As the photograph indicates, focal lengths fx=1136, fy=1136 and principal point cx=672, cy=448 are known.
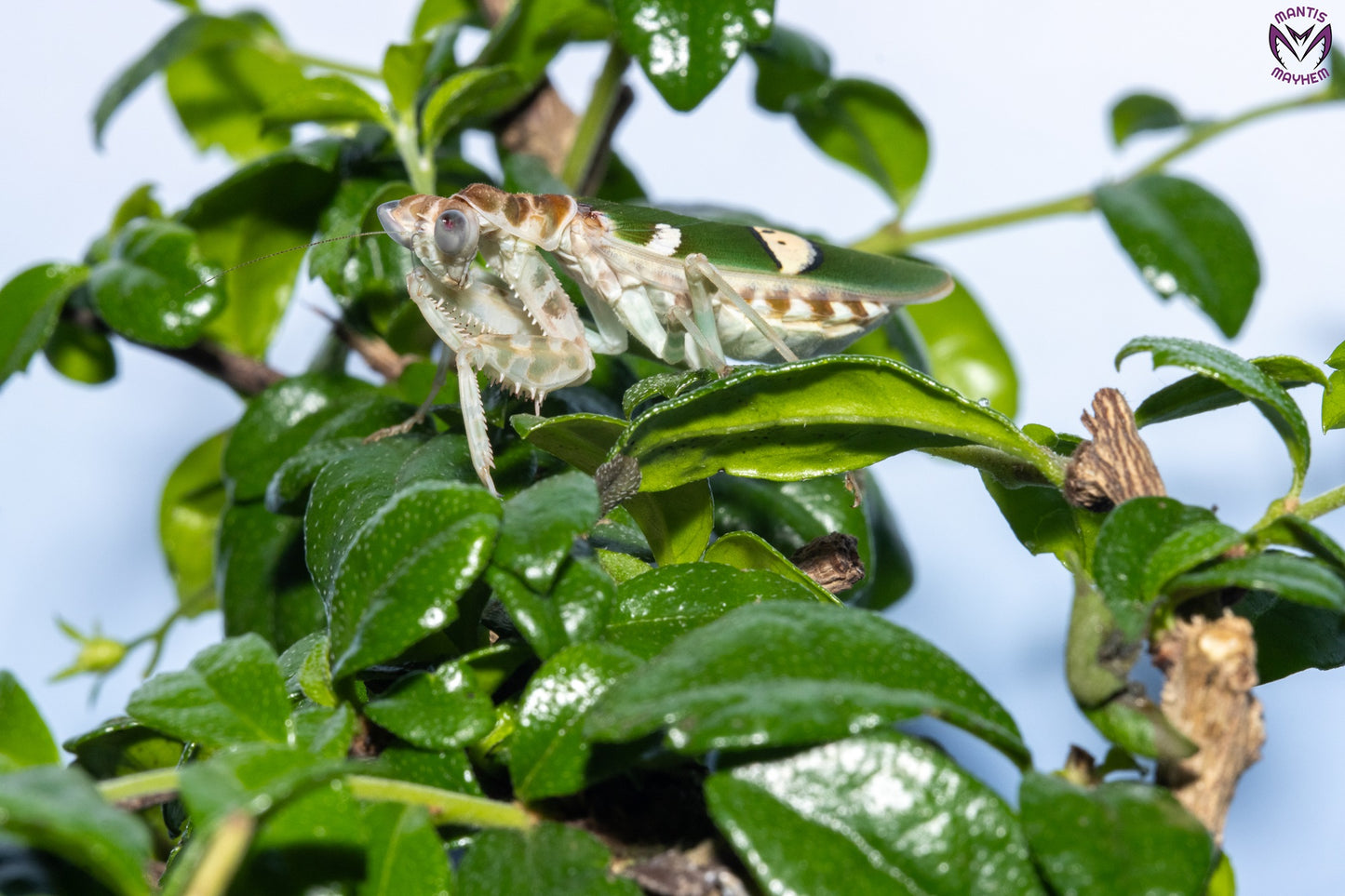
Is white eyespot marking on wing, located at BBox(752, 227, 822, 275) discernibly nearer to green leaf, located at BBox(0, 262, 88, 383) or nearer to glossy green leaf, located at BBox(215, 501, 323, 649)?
glossy green leaf, located at BBox(215, 501, 323, 649)

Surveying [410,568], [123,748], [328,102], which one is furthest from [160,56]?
[410,568]

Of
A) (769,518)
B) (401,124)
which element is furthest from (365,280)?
(769,518)

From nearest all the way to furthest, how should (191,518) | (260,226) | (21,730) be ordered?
(21,730) → (260,226) → (191,518)

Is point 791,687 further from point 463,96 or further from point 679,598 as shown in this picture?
point 463,96

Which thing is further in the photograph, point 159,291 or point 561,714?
point 159,291

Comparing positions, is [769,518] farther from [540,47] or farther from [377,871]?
[377,871]

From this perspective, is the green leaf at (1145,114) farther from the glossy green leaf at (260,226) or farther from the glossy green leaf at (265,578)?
the glossy green leaf at (265,578)
